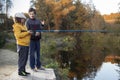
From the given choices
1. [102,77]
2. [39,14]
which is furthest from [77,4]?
[102,77]

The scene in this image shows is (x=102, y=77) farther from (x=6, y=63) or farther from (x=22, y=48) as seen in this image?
(x=22, y=48)

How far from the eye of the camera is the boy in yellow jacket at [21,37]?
7.89m

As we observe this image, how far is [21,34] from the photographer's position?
7883 mm

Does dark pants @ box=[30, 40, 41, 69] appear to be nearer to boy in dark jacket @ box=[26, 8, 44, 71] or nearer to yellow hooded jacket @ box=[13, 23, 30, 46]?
boy in dark jacket @ box=[26, 8, 44, 71]

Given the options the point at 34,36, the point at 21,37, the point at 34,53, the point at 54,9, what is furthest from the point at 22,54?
the point at 54,9

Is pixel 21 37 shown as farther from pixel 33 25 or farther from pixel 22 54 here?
pixel 33 25

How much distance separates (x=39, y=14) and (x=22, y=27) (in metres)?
35.6

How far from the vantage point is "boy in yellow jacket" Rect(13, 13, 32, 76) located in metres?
7.89

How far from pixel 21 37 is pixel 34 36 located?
0.65 m

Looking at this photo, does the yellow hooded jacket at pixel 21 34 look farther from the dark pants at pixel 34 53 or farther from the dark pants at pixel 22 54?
the dark pants at pixel 34 53

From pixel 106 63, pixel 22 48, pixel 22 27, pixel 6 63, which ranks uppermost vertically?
pixel 22 27

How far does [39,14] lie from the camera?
4344 cm

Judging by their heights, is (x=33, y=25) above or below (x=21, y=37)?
above

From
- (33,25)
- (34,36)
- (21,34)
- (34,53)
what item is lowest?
(34,53)
